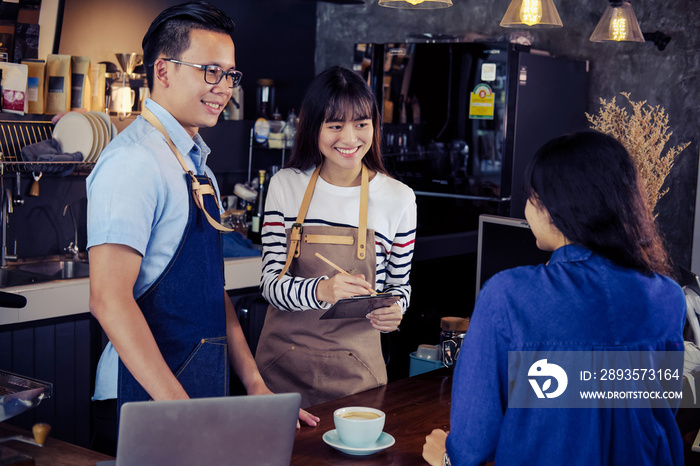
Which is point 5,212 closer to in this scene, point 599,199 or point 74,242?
point 74,242

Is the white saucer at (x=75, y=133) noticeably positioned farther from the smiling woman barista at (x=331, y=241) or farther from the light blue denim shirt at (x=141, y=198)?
the light blue denim shirt at (x=141, y=198)

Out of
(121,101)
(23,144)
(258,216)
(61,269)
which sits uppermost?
(121,101)

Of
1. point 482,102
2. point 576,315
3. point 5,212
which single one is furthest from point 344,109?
point 482,102

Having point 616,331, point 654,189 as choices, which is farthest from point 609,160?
point 654,189

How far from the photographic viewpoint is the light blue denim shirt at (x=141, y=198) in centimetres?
140

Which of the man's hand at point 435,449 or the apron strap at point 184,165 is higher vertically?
the apron strap at point 184,165

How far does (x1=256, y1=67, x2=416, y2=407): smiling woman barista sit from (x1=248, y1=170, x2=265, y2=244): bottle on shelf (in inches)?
78.2

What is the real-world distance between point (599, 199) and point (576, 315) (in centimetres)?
20

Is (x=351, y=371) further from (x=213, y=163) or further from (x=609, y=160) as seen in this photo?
(x=213, y=163)

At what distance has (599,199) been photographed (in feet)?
4.09

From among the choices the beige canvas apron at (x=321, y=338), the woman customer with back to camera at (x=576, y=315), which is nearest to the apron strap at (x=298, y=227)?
the beige canvas apron at (x=321, y=338)

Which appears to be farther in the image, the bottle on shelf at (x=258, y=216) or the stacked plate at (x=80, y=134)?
the bottle on shelf at (x=258, y=216)

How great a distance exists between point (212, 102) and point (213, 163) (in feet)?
9.63

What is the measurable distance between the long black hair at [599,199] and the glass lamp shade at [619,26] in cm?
242
